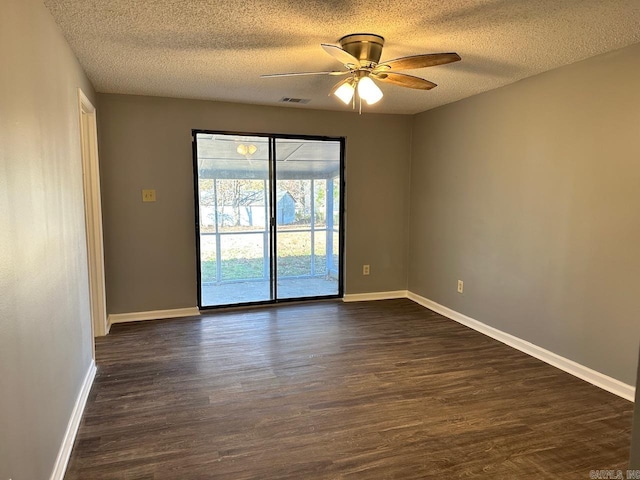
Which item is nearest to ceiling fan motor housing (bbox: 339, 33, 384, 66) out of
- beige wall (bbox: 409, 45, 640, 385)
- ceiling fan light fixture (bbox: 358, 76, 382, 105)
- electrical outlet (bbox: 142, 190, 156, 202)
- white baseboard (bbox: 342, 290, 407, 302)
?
ceiling fan light fixture (bbox: 358, 76, 382, 105)

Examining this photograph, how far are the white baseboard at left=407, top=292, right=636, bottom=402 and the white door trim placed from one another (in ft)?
11.4

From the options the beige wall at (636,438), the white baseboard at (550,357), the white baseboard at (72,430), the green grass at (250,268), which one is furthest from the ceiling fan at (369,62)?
the green grass at (250,268)

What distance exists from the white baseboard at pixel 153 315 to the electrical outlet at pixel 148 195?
117 cm

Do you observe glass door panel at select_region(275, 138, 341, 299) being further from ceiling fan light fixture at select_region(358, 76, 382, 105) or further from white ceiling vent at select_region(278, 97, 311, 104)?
ceiling fan light fixture at select_region(358, 76, 382, 105)

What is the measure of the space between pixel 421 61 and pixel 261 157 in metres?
2.58

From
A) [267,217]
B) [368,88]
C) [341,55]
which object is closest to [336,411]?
[368,88]

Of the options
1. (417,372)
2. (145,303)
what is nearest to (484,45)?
(417,372)

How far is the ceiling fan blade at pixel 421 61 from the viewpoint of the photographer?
2292mm

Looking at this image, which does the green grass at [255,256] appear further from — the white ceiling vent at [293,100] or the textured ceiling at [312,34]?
the textured ceiling at [312,34]

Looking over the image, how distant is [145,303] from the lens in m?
4.29

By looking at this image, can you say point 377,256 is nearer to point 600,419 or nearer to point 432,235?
point 432,235

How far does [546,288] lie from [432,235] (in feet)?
5.30

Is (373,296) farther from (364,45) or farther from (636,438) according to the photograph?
(636,438)

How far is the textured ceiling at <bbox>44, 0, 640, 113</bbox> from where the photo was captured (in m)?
2.12
